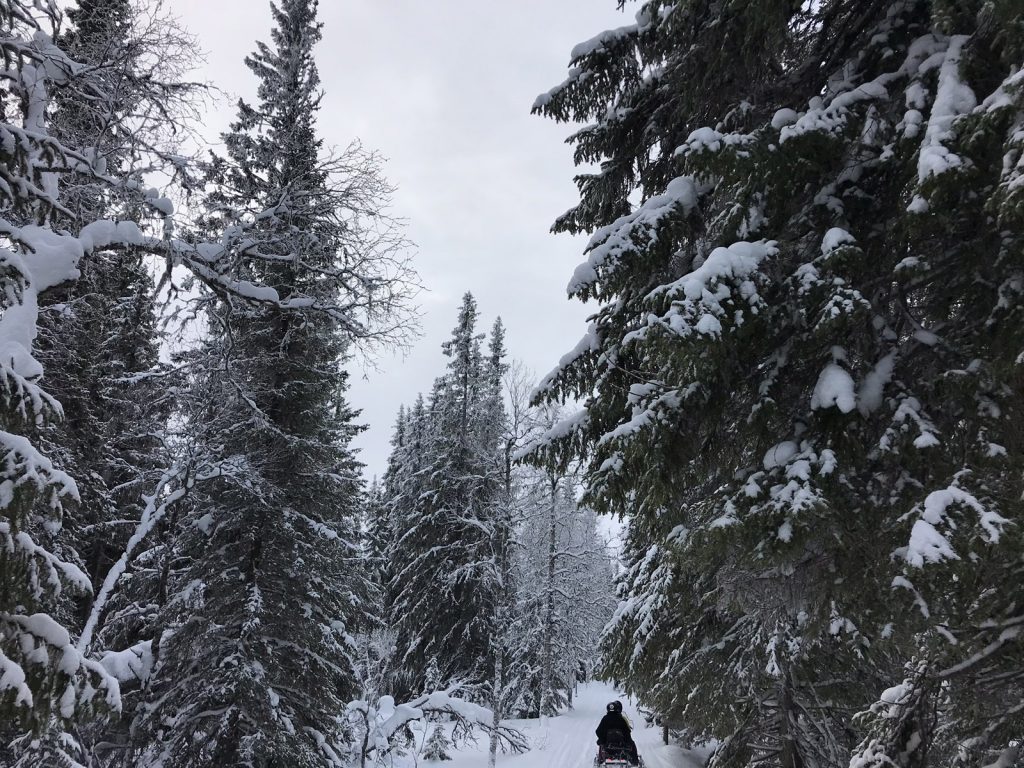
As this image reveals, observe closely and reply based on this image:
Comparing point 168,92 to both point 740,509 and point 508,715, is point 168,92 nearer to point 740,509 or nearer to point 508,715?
point 740,509

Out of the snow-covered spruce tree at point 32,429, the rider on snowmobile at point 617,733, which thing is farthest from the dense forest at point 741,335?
the rider on snowmobile at point 617,733

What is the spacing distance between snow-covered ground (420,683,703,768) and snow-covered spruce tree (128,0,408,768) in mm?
4136

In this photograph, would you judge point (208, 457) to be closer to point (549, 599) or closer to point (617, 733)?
point (617, 733)

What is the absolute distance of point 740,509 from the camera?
4145 millimetres

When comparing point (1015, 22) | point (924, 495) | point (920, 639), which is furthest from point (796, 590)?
point (1015, 22)

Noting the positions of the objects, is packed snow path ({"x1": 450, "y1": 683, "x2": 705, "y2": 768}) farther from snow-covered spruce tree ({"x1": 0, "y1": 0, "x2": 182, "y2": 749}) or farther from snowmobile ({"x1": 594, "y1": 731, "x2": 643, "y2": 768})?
snow-covered spruce tree ({"x1": 0, "y1": 0, "x2": 182, "y2": 749})

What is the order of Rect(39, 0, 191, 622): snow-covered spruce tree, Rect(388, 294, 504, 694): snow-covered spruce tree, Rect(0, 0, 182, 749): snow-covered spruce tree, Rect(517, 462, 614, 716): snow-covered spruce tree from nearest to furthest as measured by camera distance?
Result: Rect(0, 0, 182, 749): snow-covered spruce tree → Rect(39, 0, 191, 622): snow-covered spruce tree → Rect(388, 294, 504, 694): snow-covered spruce tree → Rect(517, 462, 614, 716): snow-covered spruce tree

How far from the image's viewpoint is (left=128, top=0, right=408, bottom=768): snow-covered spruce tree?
11047mm

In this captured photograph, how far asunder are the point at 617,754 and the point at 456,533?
11576 millimetres

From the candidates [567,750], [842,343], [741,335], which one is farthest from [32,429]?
[567,750]

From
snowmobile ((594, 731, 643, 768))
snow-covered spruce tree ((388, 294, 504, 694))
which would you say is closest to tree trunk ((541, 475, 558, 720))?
snow-covered spruce tree ((388, 294, 504, 694))

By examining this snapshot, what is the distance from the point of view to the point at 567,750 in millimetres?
20891

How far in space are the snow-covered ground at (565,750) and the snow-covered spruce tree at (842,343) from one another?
11.1m

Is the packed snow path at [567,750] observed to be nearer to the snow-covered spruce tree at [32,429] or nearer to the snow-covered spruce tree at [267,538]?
the snow-covered spruce tree at [267,538]
